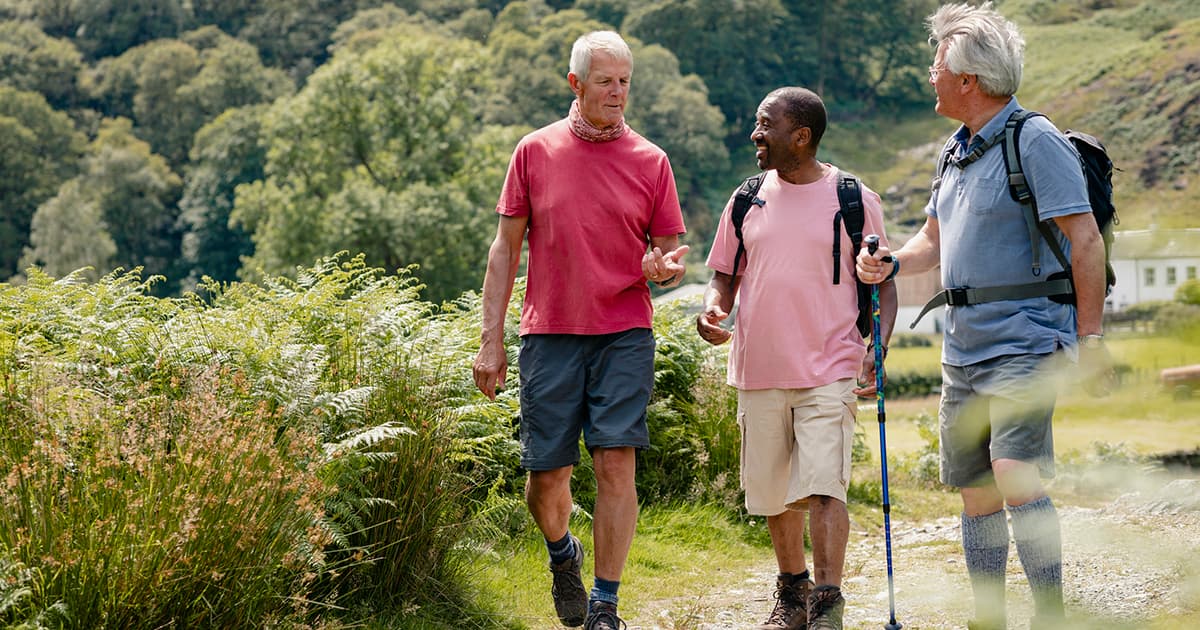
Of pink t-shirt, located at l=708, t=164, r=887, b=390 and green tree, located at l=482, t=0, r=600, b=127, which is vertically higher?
green tree, located at l=482, t=0, r=600, b=127

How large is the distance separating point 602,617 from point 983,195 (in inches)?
80.3

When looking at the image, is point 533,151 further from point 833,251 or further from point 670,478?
point 670,478

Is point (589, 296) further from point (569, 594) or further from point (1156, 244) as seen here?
point (1156, 244)

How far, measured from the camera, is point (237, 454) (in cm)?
394

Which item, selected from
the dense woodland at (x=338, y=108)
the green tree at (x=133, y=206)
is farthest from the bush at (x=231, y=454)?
the green tree at (x=133, y=206)

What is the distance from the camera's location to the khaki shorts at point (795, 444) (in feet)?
15.5

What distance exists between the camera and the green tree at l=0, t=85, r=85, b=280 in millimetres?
86750

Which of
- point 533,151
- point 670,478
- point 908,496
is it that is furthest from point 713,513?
point 533,151

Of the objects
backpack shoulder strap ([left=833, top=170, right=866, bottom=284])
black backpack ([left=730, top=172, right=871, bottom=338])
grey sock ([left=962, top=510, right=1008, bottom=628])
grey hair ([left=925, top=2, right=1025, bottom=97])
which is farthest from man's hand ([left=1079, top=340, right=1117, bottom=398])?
backpack shoulder strap ([left=833, top=170, right=866, bottom=284])

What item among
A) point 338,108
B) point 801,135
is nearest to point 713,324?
point 801,135

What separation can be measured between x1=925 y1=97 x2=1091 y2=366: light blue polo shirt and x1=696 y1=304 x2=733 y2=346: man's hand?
3.14ft

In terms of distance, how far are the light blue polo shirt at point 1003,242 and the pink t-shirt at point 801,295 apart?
0.60 metres

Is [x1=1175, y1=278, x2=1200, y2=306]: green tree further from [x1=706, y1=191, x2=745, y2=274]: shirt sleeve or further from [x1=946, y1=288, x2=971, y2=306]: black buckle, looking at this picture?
[x1=706, y1=191, x2=745, y2=274]: shirt sleeve

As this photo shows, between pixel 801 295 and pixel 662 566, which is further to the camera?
pixel 662 566
